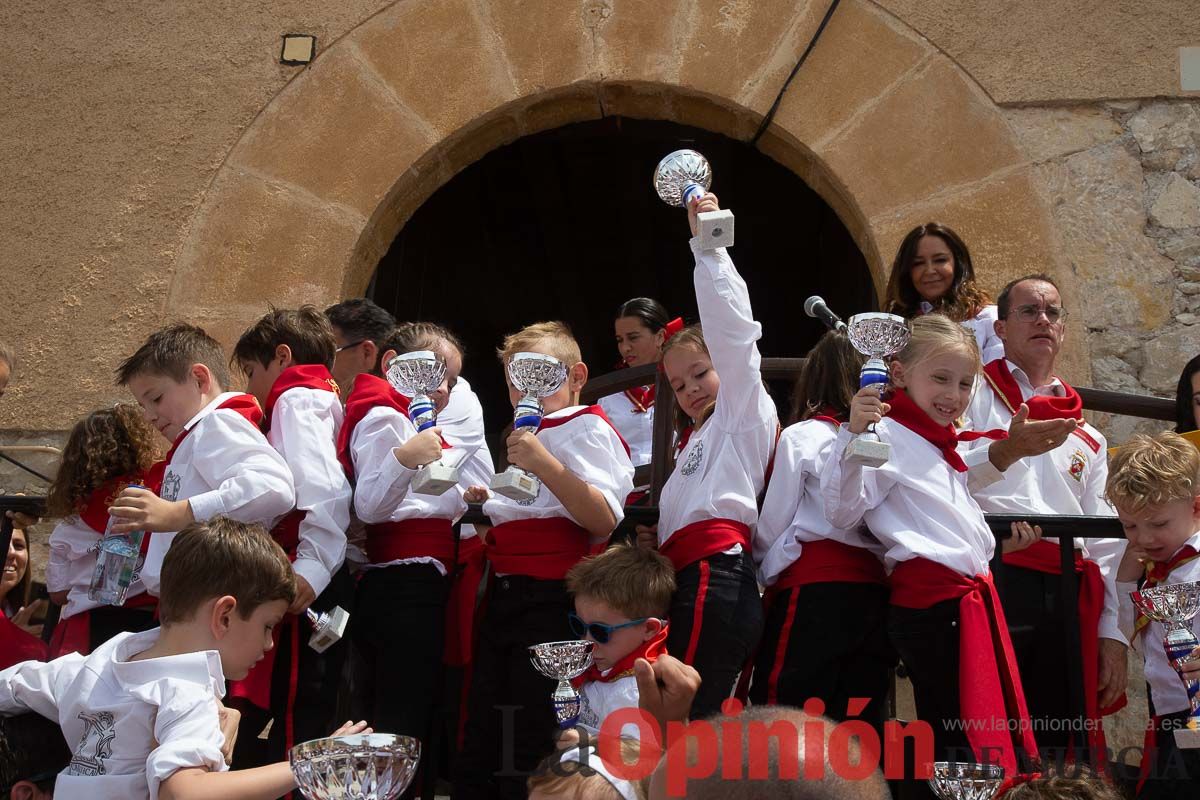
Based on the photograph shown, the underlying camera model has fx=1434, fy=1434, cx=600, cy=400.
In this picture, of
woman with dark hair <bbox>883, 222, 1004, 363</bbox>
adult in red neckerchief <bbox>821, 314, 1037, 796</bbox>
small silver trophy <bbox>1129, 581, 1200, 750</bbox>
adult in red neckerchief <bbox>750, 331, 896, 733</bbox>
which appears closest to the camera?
small silver trophy <bbox>1129, 581, 1200, 750</bbox>

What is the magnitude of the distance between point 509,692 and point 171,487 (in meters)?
1.05

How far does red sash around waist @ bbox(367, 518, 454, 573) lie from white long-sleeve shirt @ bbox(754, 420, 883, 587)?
33.9 inches

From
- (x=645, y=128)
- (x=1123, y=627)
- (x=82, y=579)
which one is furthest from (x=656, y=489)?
(x=645, y=128)

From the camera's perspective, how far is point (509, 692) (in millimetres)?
3707

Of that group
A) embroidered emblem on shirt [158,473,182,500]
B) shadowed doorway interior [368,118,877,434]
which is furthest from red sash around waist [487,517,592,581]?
shadowed doorway interior [368,118,877,434]

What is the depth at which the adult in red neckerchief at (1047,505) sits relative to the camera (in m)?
3.65

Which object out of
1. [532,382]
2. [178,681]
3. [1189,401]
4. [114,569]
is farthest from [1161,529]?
[114,569]

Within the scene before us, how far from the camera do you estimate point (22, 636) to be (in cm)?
386

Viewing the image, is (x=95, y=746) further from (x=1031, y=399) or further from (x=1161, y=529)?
(x=1031, y=399)

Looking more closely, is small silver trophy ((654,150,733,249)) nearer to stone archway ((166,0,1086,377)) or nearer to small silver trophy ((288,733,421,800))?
small silver trophy ((288,733,421,800))

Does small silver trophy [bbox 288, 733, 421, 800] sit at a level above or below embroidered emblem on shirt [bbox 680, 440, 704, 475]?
below

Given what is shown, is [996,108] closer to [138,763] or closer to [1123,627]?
[1123,627]

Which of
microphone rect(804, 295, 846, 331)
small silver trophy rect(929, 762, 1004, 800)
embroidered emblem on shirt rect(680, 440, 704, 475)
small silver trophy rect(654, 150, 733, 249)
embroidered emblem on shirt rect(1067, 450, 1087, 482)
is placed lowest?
small silver trophy rect(929, 762, 1004, 800)

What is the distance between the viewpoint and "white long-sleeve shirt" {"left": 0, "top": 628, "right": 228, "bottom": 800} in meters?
2.84
